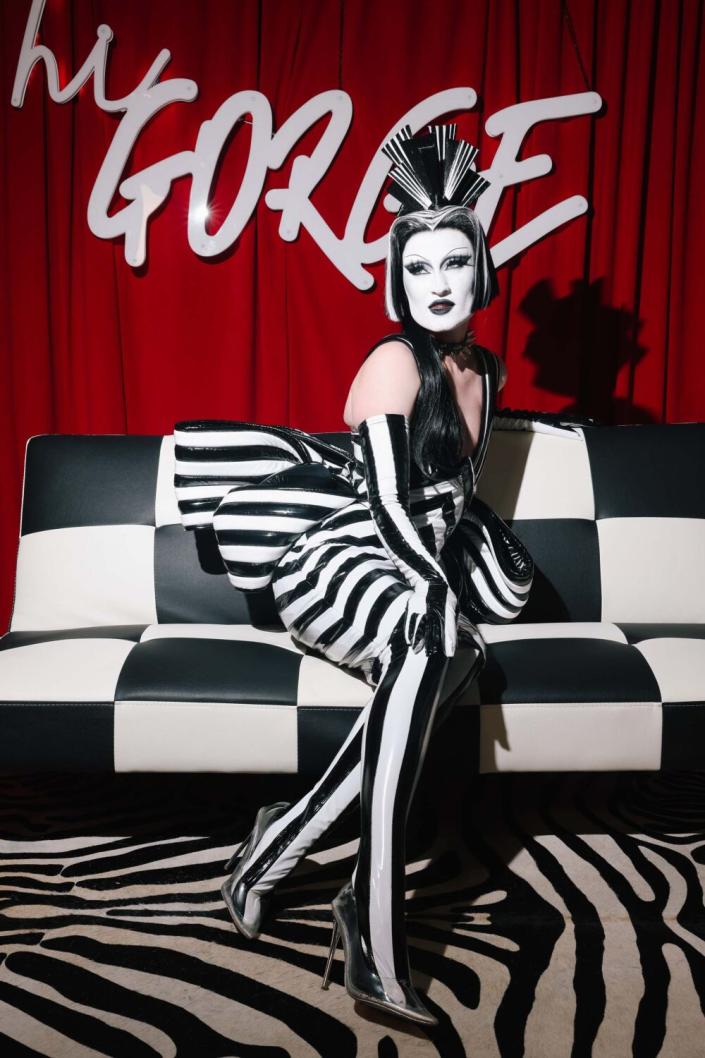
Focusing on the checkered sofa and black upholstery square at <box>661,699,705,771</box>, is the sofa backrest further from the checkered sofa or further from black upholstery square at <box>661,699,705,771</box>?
black upholstery square at <box>661,699,705,771</box>

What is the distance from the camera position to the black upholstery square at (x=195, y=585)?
1.87 metres

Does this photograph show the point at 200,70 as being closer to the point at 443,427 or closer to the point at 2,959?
the point at 443,427

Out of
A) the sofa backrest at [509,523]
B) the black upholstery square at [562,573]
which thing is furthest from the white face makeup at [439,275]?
the black upholstery square at [562,573]

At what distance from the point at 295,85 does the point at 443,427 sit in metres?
1.33

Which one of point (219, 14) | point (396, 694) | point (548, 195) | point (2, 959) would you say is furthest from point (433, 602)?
point (219, 14)

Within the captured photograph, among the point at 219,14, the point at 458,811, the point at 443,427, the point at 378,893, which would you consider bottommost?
the point at 458,811

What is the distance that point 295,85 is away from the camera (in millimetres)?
2314

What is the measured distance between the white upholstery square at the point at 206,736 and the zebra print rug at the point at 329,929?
0.22m

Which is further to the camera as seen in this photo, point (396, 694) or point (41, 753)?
point (41, 753)

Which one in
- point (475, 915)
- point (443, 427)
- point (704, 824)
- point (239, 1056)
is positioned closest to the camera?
point (239, 1056)

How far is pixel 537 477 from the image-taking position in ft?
6.47

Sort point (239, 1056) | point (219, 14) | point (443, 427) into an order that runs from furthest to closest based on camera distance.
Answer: point (219, 14) < point (443, 427) < point (239, 1056)

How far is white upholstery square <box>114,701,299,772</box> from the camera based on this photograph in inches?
55.2

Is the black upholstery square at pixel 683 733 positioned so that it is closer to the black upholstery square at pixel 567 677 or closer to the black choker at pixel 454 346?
the black upholstery square at pixel 567 677
